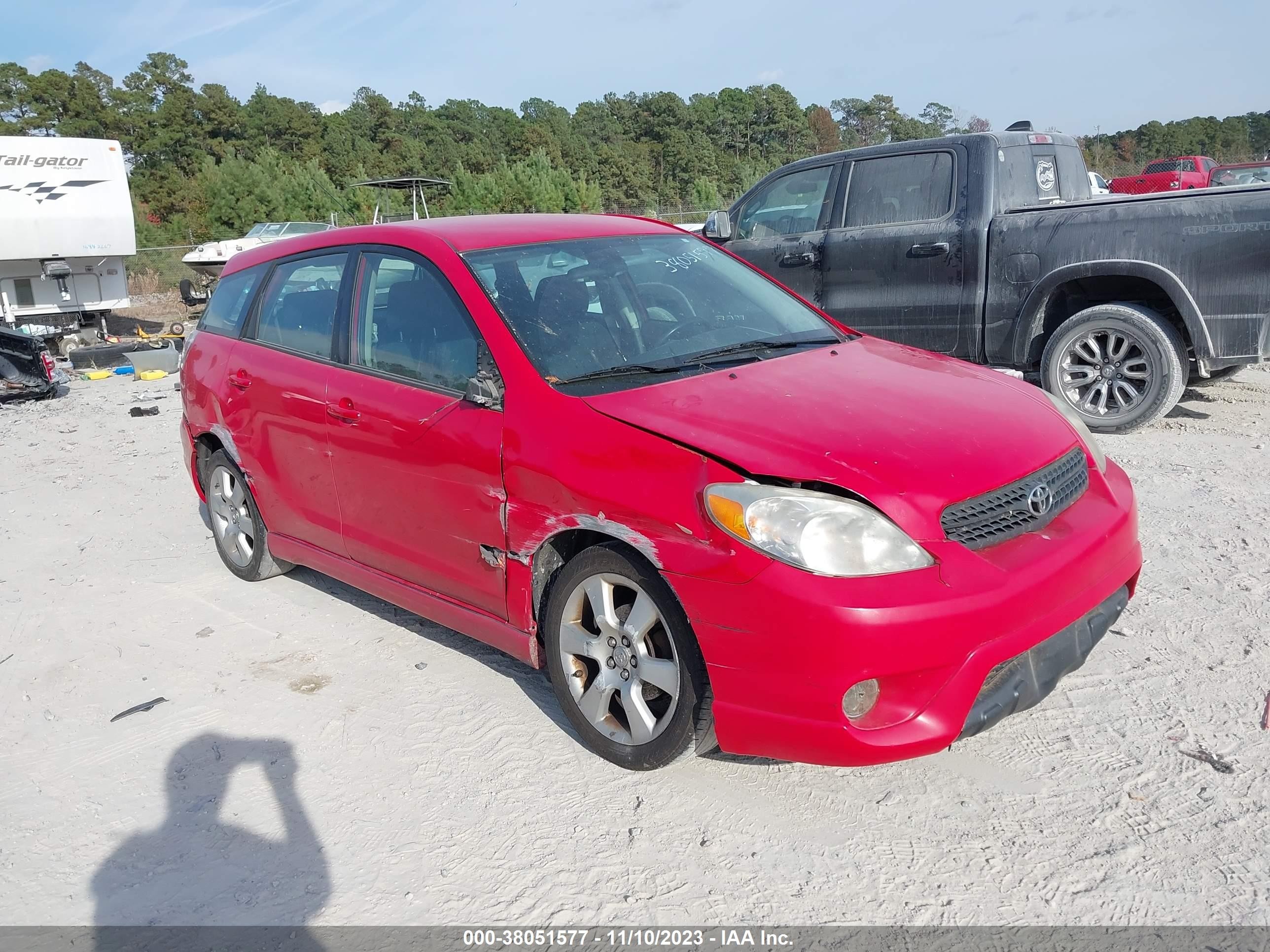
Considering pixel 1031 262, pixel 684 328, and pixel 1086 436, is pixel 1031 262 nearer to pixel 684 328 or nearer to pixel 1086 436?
pixel 1086 436

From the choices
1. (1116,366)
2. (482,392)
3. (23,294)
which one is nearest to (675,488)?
(482,392)

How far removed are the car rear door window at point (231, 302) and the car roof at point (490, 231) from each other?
0.29m

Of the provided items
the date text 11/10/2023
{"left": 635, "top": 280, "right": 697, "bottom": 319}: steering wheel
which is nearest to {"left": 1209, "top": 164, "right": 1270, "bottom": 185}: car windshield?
{"left": 635, "top": 280, "right": 697, "bottom": 319}: steering wheel

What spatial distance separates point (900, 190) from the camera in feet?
24.7

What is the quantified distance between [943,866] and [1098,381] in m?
5.20

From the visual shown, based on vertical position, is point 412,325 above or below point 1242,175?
below

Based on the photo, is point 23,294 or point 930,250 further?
point 23,294

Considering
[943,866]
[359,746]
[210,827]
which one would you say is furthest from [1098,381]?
[210,827]

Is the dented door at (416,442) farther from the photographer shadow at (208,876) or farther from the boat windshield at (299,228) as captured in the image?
the boat windshield at (299,228)

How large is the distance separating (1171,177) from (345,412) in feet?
89.1

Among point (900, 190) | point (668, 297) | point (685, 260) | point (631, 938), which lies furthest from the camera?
point (900, 190)

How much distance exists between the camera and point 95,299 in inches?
656

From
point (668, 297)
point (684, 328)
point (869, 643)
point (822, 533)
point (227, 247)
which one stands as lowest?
point (869, 643)

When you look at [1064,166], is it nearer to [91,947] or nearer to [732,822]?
[732,822]
